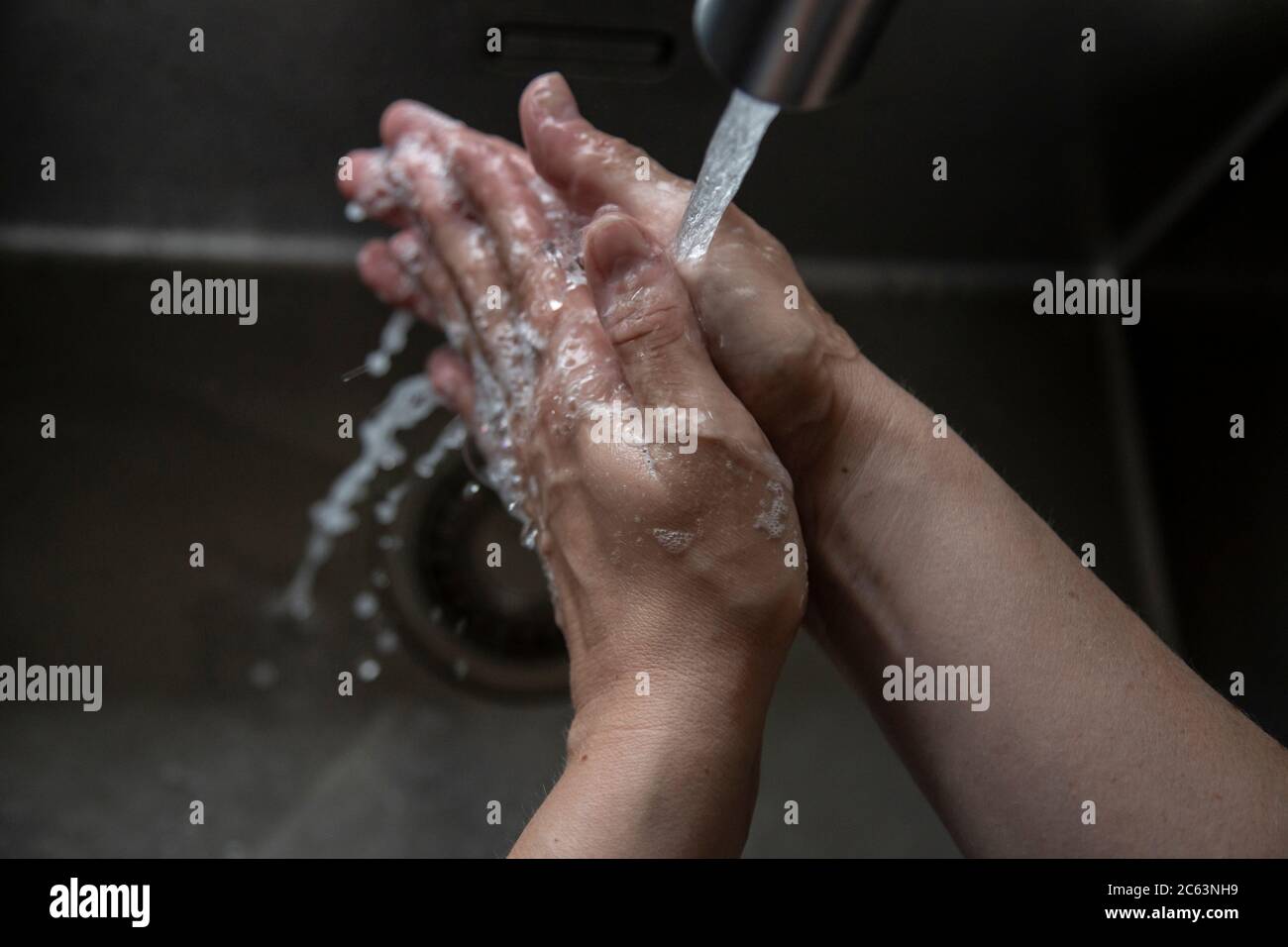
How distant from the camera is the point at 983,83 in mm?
755

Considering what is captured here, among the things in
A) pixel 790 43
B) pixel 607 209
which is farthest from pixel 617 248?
pixel 790 43

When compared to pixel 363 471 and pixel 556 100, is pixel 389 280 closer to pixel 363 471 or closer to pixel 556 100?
pixel 363 471

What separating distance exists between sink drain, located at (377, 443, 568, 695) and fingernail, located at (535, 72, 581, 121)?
0.29 meters

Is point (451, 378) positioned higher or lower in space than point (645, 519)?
higher

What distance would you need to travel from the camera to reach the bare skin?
48 cm

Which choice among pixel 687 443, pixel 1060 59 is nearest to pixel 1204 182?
pixel 1060 59

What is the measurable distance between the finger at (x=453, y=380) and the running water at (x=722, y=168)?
0.27m

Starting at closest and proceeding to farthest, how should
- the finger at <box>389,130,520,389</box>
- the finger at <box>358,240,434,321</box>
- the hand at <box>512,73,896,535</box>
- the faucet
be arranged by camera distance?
1. the faucet
2. the hand at <box>512,73,896,535</box>
3. the finger at <box>389,130,520,389</box>
4. the finger at <box>358,240,434,321</box>

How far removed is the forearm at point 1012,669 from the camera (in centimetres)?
48

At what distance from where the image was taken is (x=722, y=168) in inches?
20.3

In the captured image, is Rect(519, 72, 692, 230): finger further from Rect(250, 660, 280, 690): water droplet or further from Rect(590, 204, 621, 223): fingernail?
Rect(250, 660, 280, 690): water droplet

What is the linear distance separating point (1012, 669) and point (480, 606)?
420mm

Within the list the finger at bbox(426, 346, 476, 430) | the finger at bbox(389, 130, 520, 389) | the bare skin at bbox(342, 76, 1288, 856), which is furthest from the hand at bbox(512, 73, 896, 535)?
the finger at bbox(426, 346, 476, 430)
